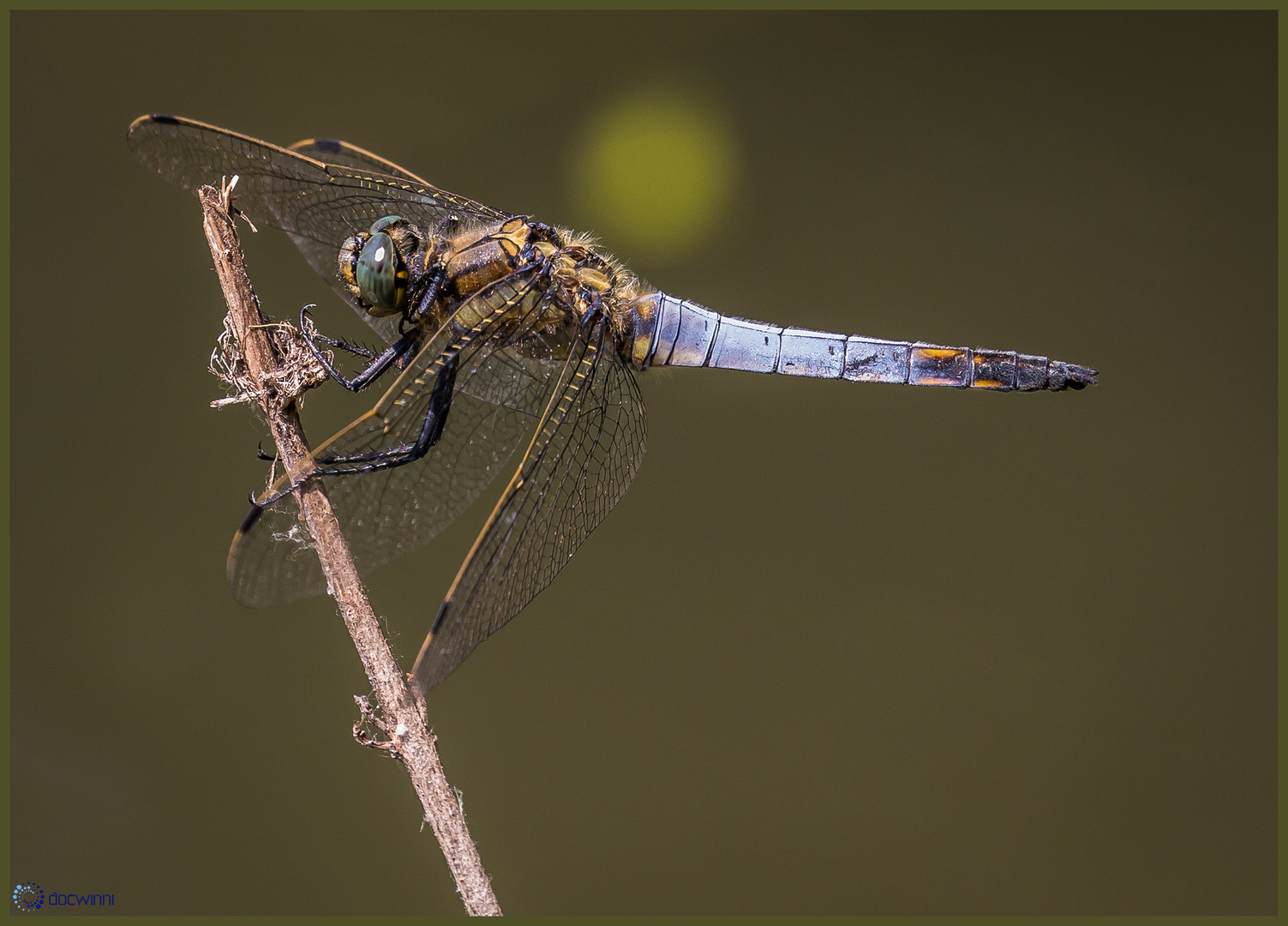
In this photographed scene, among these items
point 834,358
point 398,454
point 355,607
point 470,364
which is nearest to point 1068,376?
point 834,358

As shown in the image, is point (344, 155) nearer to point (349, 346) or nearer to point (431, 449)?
point (349, 346)

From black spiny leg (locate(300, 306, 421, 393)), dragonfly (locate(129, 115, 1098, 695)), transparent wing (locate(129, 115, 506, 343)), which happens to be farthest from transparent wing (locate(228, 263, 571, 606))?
transparent wing (locate(129, 115, 506, 343))

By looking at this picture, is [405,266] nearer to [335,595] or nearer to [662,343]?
[662,343]

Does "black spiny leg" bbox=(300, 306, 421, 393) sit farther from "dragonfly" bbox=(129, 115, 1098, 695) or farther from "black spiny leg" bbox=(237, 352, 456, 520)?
"black spiny leg" bbox=(237, 352, 456, 520)

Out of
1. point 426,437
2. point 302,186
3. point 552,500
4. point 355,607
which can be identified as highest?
point 302,186

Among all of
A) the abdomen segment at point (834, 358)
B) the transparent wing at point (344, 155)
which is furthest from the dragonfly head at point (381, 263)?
the abdomen segment at point (834, 358)

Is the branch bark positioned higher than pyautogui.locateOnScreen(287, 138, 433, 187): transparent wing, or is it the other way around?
pyautogui.locateOnScreen(287, 138, 433, 187): transparent wing
